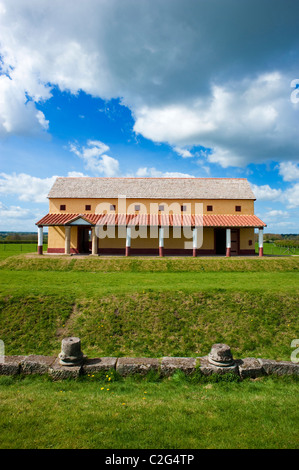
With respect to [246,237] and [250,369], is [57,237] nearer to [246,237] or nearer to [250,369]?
[246,237]

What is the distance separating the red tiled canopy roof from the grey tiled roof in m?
2.12

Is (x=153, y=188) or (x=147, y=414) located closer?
(x=147, y=414)

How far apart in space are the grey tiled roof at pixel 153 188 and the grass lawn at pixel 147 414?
22.2m

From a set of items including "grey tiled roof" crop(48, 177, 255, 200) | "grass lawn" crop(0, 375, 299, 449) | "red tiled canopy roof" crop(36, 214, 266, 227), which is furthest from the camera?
"grey tiled roof" crop(48, 177, 255, 200)

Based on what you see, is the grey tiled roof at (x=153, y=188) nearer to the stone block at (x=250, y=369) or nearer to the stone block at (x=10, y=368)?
the stone block at (x=250, y=369)

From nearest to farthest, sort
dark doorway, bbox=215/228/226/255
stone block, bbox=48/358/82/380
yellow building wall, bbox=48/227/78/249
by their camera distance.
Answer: stone block, bbox=48/358/82/380 → yellow building wall, bbox=48/227/78/249 → dark doorway, bbox=215/228/226/255

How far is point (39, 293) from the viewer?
1215cm

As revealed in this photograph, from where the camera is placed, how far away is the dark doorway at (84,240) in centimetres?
2758

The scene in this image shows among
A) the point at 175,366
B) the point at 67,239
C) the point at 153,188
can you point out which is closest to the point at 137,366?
the point at 175,366

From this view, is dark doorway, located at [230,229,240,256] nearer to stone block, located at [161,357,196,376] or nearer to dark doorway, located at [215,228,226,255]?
dark doorway, located at [215,228,226,255]

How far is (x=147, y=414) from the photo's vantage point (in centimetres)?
514

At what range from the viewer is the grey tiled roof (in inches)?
1093

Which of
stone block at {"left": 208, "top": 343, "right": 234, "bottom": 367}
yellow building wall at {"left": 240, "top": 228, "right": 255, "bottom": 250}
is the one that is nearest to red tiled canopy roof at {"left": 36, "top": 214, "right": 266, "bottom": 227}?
yellow building wall at {"left": 240, "top": 228, "right": 255, "bottom": 250}

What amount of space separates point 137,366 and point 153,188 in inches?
908
